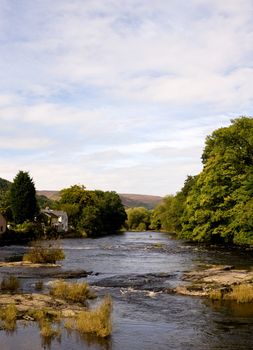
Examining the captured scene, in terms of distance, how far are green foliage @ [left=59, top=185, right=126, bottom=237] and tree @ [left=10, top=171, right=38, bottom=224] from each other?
15.0 m

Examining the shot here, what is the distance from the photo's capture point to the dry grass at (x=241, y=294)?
23.6m

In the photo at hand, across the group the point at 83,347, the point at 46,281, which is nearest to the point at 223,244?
the point at 46,281

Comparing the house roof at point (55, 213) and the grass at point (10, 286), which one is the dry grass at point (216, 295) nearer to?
the grass at point (10, 286)

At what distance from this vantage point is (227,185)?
58094mm

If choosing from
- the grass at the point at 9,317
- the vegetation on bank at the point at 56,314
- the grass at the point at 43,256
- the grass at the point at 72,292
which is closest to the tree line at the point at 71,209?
the grass at the point at 43,256

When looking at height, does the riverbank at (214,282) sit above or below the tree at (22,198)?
below

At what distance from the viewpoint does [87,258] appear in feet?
153

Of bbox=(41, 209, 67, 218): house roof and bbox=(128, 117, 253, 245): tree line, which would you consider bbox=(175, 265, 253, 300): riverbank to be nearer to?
bbox=(128, 117, 253, 245): tree line

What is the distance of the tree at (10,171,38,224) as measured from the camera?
9494 cm

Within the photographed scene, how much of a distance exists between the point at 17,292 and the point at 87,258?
21860mm

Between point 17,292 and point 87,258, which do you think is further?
point 87,258

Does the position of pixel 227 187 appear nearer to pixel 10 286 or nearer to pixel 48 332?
pixel 10 286

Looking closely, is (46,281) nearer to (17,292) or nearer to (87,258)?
(17,292)

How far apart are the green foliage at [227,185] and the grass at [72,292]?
104 feet
